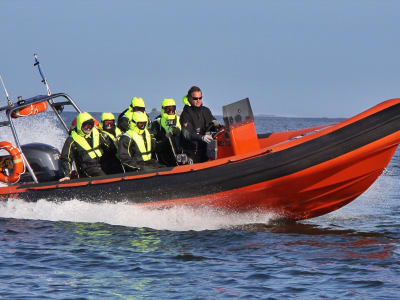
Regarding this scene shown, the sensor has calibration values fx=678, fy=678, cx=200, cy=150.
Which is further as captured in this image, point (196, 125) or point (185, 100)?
point (185, 100)

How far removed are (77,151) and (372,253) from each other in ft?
12.2

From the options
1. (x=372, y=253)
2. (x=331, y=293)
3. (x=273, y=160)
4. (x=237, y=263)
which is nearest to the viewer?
(x=331, y=293)

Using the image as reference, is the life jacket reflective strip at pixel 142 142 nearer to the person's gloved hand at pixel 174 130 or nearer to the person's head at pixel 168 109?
the person's gloved hand at pixel 174 130

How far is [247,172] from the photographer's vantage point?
7395 mm

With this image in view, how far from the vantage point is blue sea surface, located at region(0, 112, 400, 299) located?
215 inches

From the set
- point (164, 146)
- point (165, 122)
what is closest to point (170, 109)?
point (165, 122)

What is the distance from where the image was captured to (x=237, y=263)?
6.23 metres

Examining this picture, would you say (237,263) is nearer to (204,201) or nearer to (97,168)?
(204,201)

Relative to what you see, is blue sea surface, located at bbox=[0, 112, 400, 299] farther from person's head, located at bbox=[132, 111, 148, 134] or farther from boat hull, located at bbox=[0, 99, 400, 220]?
person's head, located at bbox=[132, 111, 148, 134]

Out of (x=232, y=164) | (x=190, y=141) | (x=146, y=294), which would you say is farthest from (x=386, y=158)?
(x=146, y=294)

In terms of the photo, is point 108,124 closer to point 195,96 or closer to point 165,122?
point 165,122

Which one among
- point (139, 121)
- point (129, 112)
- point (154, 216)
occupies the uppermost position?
point (129, 112)

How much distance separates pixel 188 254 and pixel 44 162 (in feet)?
10.4

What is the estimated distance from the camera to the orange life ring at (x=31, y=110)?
8.86m
